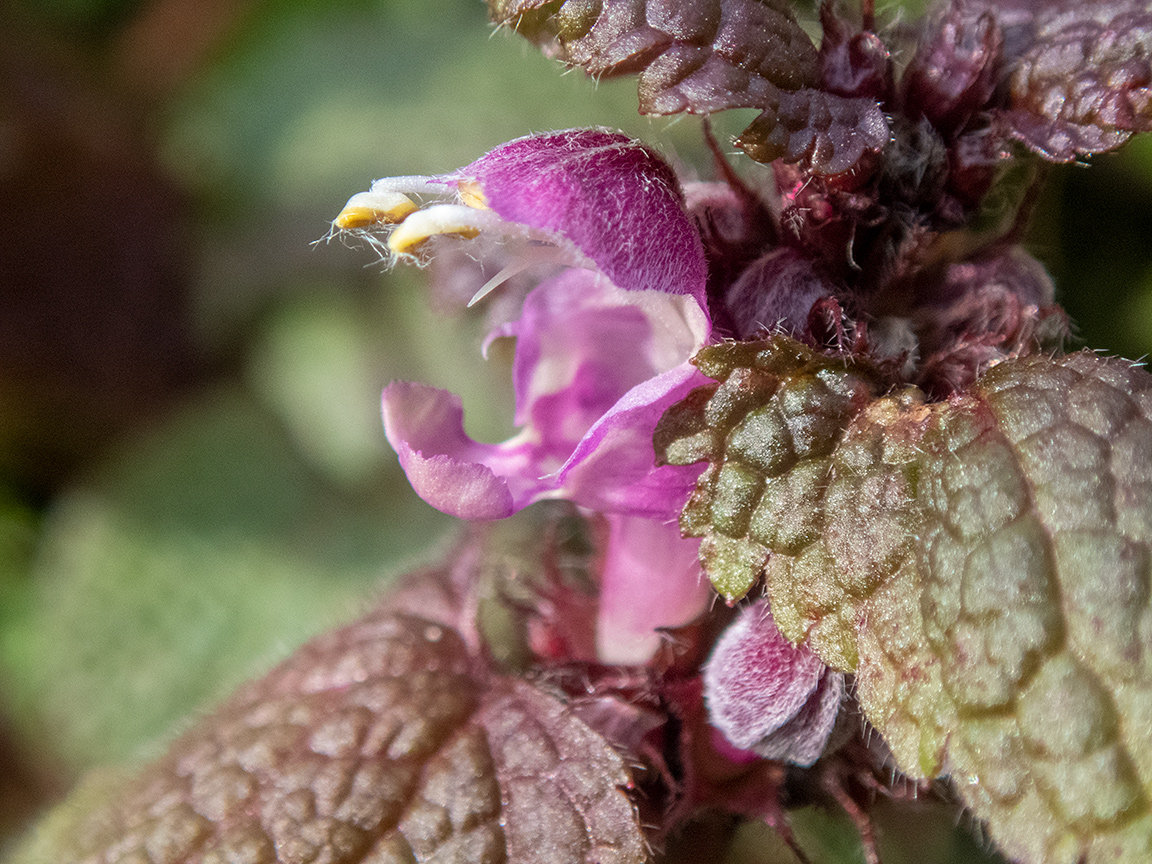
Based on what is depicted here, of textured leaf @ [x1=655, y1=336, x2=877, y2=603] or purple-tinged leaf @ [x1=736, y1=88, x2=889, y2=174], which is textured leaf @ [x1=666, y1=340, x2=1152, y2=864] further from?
purple-tinged leaf @ [x1=736, y1=88, x2=889, y2=174]

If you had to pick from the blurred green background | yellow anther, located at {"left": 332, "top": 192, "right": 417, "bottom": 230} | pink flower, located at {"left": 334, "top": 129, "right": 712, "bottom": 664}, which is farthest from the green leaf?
yellow anther, located at {"left": 332, "top": 192, "right": 417, "bottom": 230}

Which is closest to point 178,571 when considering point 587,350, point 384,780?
point 384,780

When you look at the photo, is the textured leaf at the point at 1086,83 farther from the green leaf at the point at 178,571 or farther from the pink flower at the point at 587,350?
the green leaf at the point at 178,571

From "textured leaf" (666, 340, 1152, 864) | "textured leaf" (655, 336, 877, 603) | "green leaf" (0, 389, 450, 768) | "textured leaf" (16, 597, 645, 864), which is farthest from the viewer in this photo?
"green leaf" (0, 389, 450, 768)

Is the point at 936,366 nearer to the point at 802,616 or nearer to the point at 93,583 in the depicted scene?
the point at 802,616

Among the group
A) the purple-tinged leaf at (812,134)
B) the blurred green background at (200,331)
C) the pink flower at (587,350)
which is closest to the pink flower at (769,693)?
the pink flower at (587,350)

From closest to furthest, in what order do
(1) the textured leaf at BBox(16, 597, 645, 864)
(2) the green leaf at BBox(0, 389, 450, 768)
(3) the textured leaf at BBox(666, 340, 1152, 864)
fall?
(3) the textured leaf at BBox(666, 340, 1152, 864) < (1) the textured leaf at BBox(16, 597, 645, 864) < (2) the green leaf at BBox(0, 389, 450, 768)

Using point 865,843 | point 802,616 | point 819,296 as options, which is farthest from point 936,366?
point 865,843
